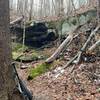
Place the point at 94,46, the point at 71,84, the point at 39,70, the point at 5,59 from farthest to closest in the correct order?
the point at 39,70 < the point at 94,46 < the point at 71,84 < the point at 5,59

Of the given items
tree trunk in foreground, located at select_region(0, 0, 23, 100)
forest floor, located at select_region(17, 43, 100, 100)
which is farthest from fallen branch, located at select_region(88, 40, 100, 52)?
tree trunk in foreground, located at select_region(0, 0, 23, 100)

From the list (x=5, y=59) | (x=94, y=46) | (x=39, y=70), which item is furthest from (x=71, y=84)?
(x=5, y=59)

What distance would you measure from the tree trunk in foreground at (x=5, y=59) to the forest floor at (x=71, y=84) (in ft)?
7.24

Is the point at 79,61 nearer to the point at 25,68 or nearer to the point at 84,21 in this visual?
the point at 25,68

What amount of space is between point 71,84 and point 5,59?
3267 millimetres

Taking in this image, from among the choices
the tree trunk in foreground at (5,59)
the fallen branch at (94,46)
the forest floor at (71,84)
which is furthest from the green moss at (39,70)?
the tree trunk in foreground at (5,59)

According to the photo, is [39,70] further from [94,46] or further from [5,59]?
[5,59]

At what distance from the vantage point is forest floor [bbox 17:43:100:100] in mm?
7719

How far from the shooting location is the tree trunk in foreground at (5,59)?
5.69m

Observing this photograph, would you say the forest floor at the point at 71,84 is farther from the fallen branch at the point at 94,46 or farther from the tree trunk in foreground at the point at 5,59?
the tree trunk in foreground at the point at 5,59

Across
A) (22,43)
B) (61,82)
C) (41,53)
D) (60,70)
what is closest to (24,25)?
(22,43)

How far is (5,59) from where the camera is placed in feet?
18.8

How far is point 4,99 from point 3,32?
140cm

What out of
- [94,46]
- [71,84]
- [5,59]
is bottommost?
[71,84]
